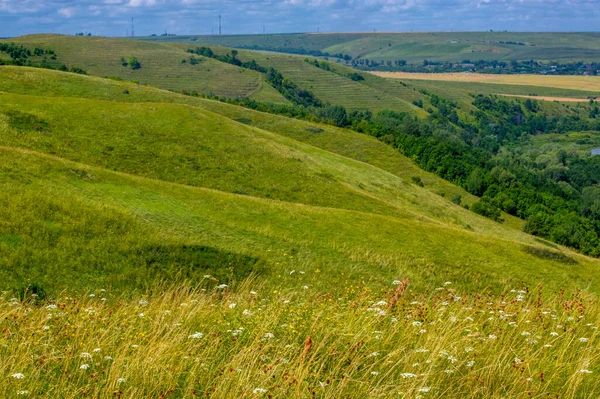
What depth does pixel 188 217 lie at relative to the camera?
113ft

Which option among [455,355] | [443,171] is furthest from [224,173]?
[443,171]

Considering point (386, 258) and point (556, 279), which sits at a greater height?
point (386, 258)

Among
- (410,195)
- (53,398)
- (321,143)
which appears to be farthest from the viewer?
(321,143)

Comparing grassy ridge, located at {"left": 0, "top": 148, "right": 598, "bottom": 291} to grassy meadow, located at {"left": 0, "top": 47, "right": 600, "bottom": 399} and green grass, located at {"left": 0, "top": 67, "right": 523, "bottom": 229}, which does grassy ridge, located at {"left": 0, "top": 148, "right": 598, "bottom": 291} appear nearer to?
grassy meadow, located at {"left": 0, "top": 47, "right": 600, "bottom": 399}

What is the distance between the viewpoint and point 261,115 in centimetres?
12350

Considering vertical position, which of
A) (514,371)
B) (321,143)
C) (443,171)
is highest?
(514,371)

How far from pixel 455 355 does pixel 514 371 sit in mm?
923

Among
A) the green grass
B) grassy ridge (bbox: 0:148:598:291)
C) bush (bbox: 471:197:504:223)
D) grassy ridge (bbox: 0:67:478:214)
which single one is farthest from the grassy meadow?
bush (bbox: 471:197:504:223)

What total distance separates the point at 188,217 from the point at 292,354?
26.3 m

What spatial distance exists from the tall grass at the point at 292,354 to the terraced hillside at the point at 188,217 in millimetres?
9471

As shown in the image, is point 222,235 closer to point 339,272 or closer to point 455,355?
point 339,272

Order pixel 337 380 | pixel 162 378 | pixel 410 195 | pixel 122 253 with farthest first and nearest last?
pixel 410 195, pixel 122 253, pixel 337 380, pixel 162 378

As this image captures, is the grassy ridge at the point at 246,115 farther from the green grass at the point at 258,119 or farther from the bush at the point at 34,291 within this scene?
the bush at the point at 34,291

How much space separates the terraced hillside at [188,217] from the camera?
26.7 m
